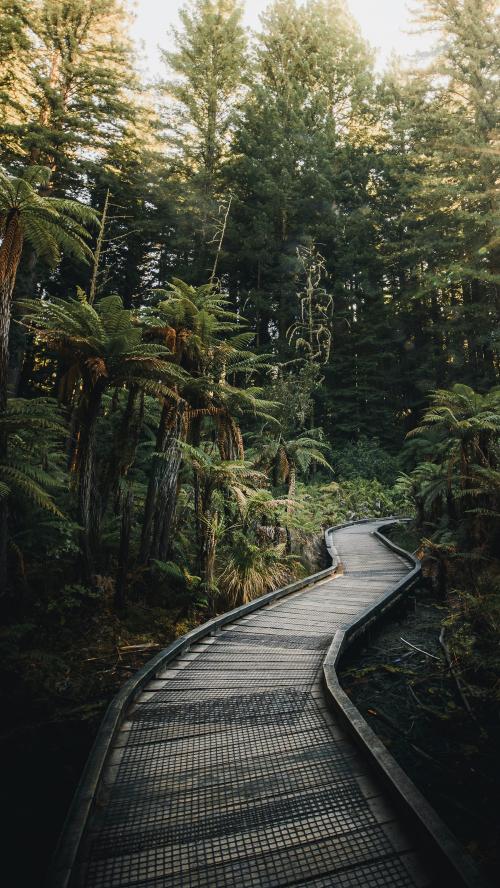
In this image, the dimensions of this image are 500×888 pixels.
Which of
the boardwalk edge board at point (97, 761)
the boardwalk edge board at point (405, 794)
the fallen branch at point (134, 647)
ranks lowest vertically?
the fallen branch at point (134, 647)

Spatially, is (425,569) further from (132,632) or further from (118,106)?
(118,106)

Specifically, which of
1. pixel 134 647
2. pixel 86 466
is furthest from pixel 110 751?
pixel 86 466

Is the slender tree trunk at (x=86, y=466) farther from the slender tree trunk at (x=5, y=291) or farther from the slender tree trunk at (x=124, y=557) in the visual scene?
the slender tree trunk at (x=5, y=291)

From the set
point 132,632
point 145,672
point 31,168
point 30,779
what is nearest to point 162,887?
point 30,779

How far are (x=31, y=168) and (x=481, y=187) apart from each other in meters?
18.2

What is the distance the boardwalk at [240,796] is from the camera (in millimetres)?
1864

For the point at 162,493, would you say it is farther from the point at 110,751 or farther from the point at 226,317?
the point at 226,317

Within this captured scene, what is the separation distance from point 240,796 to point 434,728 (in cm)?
222

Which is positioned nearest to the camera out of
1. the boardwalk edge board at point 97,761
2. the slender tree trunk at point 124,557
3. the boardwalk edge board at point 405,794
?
the boardwalk edge board at point 405,794

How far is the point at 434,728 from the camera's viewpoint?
3744 mm

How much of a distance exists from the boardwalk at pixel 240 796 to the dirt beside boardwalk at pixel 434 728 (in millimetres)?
716

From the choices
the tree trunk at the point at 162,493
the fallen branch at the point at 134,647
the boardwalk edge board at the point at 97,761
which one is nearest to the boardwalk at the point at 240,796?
the boardwalk edge board at the point at 97,761

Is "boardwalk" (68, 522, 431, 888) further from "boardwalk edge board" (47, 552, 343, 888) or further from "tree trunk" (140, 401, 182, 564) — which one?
"tree trunk" (140, 401, 182, 564)

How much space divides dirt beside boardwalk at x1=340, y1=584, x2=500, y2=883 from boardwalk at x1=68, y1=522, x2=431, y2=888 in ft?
2.35
